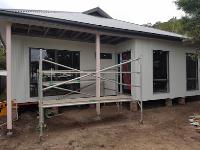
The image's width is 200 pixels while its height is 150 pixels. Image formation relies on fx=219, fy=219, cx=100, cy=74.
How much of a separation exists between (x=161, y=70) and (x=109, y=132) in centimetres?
501

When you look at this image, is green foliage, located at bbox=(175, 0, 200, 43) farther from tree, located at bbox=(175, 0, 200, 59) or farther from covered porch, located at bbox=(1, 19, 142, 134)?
covered porch, located at bbox=(1, 19, 142, 134)

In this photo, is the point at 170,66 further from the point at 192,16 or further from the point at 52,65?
the point at 52,65

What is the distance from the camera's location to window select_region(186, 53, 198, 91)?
10953 millimetres

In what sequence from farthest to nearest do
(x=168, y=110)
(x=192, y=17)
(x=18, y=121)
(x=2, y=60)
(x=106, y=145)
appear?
(x=2, y=60)
(x=168, y=110)
(x=192, y=17)
(x=18, y=121)
(x=106, y=145)

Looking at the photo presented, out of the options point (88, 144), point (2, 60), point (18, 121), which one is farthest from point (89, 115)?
point (2, 60)

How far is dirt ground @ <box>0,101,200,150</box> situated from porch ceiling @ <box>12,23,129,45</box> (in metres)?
3.20

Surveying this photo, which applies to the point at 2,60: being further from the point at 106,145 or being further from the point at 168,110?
the point at 106,145

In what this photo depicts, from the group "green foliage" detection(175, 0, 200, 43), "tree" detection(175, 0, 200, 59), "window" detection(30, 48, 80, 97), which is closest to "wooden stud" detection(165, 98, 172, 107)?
"tree" detection(175, 0, 200, 59)

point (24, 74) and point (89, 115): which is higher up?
point (24, 74)

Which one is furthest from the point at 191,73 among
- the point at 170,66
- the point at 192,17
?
the point at 192,17

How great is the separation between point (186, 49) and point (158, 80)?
2347mm

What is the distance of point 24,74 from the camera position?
856 cm

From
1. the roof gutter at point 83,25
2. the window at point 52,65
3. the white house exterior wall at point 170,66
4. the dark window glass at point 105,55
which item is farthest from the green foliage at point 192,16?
the window at point 52,65

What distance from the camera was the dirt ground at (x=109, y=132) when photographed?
17.1 feet
